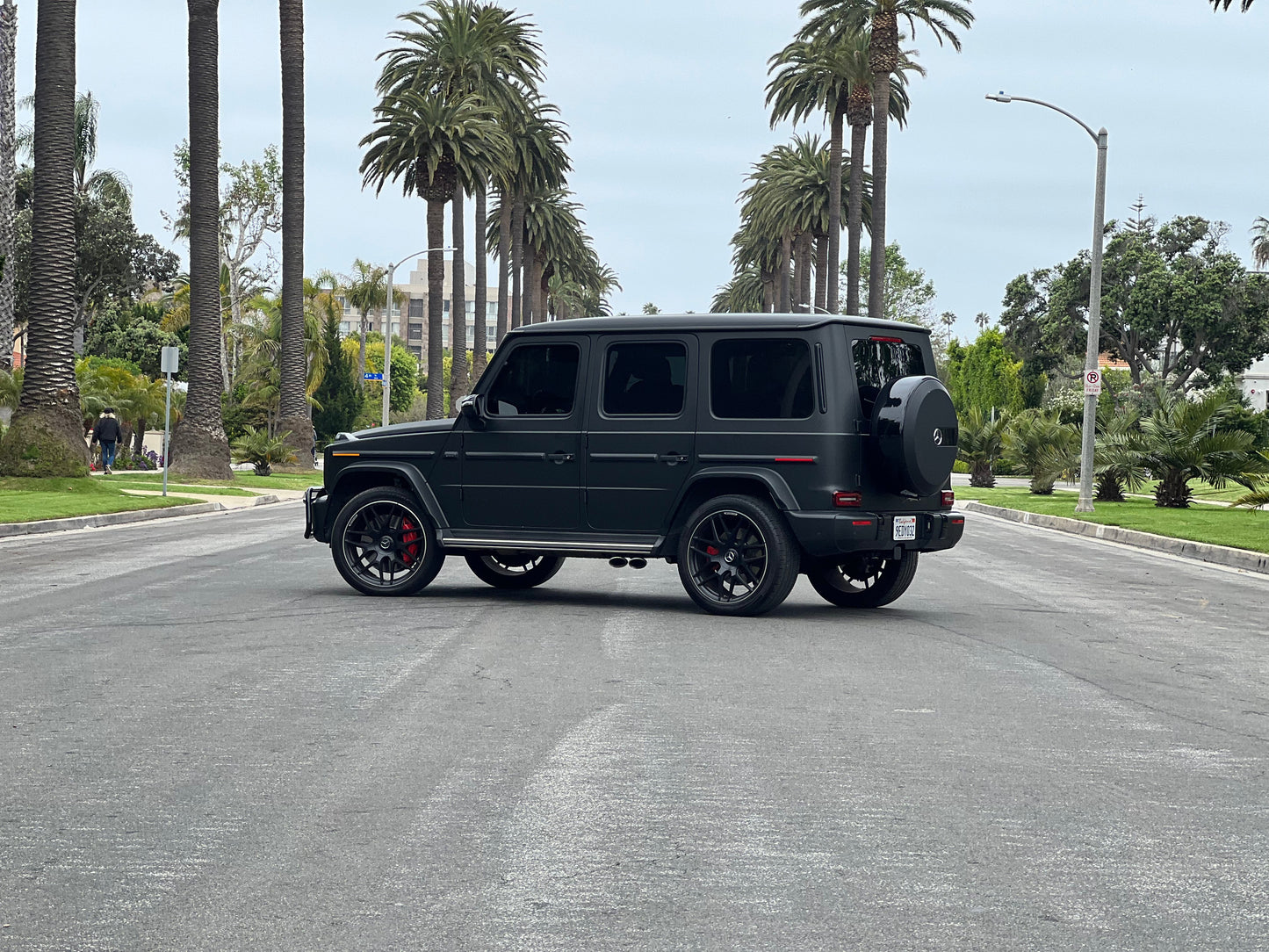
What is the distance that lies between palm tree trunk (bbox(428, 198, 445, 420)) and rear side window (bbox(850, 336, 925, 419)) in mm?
43728

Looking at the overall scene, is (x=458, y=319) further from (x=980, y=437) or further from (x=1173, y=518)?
(x=1173, y=518)

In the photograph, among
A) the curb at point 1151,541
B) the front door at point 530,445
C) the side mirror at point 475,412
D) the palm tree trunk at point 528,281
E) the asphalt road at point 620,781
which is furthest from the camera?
the palm tree trunk at point 528,281

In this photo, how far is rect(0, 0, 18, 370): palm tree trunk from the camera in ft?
167

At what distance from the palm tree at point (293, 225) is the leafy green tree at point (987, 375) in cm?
5202

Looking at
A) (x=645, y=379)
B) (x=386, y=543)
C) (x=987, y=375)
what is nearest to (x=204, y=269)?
(x=386, y=543)

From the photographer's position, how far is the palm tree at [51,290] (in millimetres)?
29500

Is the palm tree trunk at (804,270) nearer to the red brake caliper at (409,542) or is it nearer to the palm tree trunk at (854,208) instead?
the palm tree trunk at (854,208)

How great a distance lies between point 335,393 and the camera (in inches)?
2950

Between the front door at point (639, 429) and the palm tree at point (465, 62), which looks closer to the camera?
the front door at point (639, 429)

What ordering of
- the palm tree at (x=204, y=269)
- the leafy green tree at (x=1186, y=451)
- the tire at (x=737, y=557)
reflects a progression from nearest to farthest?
1. the tire at (x=737, y=557)
2. the leafy green tree at (x=1186, y=451)
3. the palm tree at (x=204, y=269)

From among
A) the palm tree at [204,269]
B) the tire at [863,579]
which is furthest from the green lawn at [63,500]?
the tire at [863,579]

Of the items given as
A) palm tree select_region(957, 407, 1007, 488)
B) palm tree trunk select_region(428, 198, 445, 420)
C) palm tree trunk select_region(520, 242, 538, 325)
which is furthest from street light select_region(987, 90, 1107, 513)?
palm tree trunk select_region(520, 242, 538, 325)

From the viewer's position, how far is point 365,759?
6.86 metres

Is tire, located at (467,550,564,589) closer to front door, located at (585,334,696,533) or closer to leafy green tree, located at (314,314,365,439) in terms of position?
front door, located at (585,334,696,533)
